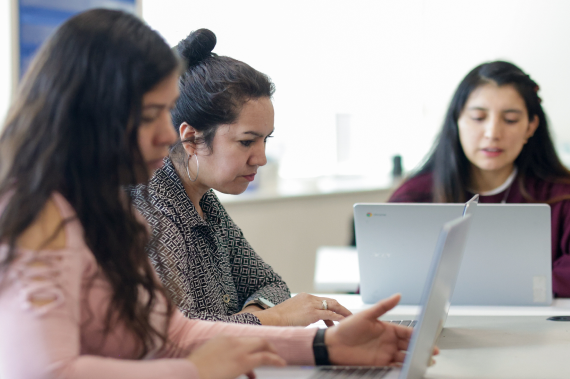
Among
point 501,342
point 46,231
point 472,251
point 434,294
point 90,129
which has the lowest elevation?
point 501,342

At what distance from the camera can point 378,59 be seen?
3666 millimetres

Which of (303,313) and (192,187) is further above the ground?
(192,187)

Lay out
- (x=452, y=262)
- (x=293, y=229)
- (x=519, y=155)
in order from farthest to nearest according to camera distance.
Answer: (x=293, y=229), (x=519, y=155), (x=452, y=262)

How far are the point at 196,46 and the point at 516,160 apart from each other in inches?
49.4

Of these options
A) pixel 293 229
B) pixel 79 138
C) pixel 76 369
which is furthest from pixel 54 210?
pixel 293 229

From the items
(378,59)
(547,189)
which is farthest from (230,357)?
(378,59)

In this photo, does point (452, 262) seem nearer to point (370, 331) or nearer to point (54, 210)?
point (370, 331)

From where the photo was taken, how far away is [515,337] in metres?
1.27

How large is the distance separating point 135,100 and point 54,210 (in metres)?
0.18

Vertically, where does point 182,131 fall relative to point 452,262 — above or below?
above

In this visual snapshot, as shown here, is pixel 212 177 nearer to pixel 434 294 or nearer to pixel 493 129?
pixel 434 294

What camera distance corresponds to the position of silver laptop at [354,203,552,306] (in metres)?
1.40

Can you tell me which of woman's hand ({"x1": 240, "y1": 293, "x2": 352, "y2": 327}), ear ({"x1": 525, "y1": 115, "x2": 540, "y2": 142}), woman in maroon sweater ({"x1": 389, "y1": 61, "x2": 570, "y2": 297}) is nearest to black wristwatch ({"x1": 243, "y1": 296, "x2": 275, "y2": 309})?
woman's hand ({"x1": 240, "y1": 293, "x2": 352, "y2": 327})

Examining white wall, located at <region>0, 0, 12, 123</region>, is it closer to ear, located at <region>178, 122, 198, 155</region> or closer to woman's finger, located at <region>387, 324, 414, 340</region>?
ear, located at <region>178, 122, 198, 155</region>
